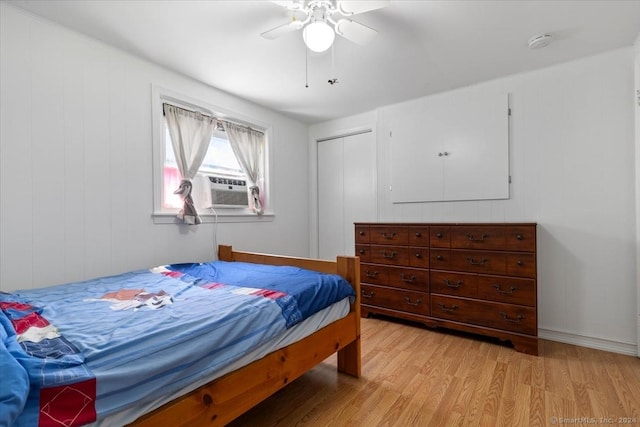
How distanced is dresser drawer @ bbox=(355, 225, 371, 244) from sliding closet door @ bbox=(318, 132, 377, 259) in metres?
0.51

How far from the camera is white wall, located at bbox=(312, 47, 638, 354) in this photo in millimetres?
2322

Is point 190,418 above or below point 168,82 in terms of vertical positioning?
below

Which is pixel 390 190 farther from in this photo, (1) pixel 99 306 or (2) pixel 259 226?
(1) pixel 99 306

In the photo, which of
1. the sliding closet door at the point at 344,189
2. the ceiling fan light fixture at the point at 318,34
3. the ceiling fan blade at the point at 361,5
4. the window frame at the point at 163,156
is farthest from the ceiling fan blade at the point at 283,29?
the sliding closet door at the point at 344,189

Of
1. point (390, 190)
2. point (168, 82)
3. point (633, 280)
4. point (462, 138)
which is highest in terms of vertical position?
point (168, 82)

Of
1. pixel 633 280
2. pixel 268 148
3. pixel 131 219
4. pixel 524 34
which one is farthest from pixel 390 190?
pixel 131 219

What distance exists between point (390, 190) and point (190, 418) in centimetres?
291

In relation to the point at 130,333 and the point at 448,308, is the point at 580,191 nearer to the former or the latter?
the point at 448,308

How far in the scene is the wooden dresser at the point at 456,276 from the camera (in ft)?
7.70

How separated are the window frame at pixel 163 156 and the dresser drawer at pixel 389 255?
1.33m

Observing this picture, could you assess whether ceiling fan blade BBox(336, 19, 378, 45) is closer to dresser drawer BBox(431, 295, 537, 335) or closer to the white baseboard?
Result: dresser drawer BBox(431, 295, 537, 335)

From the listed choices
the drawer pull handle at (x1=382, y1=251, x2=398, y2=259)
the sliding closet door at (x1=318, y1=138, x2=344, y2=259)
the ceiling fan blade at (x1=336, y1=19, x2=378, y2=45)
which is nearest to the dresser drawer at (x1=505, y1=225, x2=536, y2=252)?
the drawer pull handle at (x1=382, y1=251, x2=398, y2=259)

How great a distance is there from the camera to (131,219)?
235 cm

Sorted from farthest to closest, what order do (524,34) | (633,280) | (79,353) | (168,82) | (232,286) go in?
(168,82) < (633,280) < (524,34) < (232,286) < (79,353)
